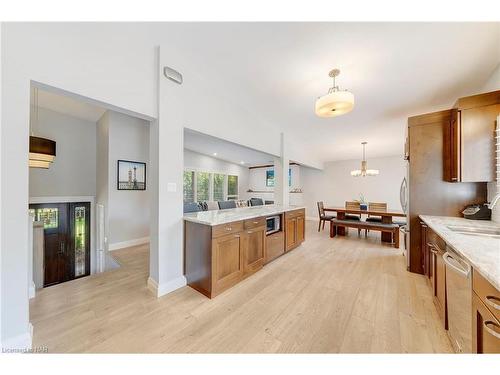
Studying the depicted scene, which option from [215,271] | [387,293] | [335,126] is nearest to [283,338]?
[215,271]

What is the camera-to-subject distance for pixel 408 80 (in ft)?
8.11

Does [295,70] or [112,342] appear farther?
[295,70]

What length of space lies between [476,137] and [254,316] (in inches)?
115

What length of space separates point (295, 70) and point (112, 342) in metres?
3.21

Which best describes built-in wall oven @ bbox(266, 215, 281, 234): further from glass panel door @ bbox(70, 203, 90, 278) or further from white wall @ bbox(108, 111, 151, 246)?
glass panel door @ bbox(70, 203, 90, 278)

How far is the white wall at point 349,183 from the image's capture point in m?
6.62

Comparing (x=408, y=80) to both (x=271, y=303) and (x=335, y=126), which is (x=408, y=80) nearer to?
(x=335, y=126)

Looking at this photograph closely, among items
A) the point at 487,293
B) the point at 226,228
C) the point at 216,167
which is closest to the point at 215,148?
the point at 216,167

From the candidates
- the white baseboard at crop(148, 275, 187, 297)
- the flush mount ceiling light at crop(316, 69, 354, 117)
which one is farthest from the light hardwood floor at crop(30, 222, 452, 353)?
the flush mount ceiling light at crop(316, 69, 354, 117)

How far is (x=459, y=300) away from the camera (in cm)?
122

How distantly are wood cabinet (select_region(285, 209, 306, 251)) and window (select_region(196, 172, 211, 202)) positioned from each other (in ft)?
13.5

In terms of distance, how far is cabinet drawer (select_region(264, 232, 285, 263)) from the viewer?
2.91 metres

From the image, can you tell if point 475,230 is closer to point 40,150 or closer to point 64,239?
point 40,150
